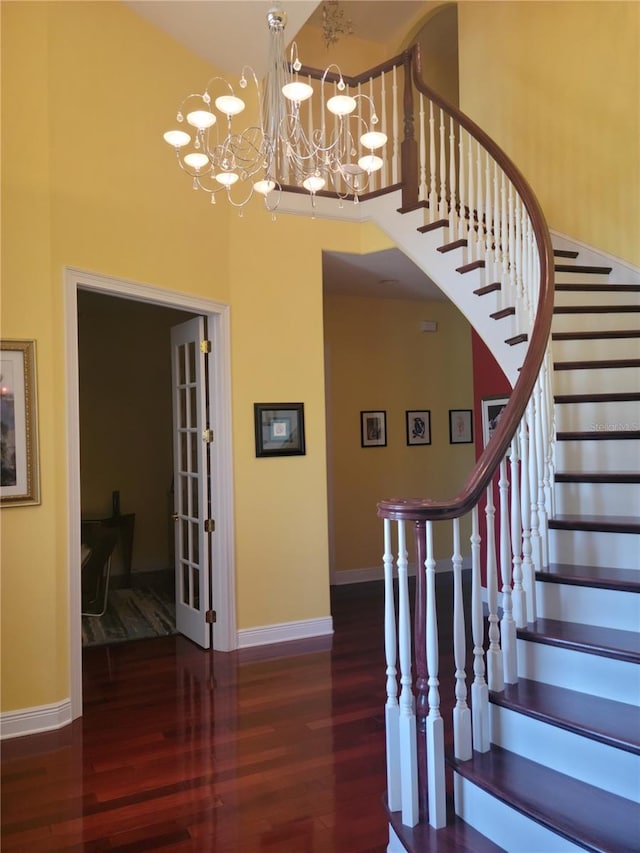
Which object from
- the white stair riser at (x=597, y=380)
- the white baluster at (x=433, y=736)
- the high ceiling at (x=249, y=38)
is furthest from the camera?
the high ceiling at (x=249, y=38)

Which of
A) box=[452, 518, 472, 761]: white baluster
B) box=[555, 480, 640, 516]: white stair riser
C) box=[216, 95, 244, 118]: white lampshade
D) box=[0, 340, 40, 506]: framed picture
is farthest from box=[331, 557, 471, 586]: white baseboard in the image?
box=[216, 95, 244, 118]: white lampshade

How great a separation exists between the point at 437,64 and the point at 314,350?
4540 millimetres

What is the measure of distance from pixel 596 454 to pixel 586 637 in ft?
3.96

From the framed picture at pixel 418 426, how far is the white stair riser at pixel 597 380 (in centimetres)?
343

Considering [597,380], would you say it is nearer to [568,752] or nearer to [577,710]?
[577,710]

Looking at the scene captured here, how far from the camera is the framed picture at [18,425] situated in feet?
10.9

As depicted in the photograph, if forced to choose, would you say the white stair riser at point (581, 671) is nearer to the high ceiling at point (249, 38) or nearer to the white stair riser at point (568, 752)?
the white stair riser at point (568, 752)

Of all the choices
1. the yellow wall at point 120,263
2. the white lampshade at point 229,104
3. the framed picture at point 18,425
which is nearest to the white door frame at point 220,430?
the yellow wall at point 120,263

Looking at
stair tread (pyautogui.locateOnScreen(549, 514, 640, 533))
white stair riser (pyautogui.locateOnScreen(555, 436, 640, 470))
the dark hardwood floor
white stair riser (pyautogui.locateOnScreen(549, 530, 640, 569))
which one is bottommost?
the dark hardwood floor

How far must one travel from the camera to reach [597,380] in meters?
3.78

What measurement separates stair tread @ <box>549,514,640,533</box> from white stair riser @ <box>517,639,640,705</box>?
627 mm

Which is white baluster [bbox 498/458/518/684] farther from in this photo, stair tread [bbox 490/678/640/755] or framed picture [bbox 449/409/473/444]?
framed picture [bbox 449/409/473/444]

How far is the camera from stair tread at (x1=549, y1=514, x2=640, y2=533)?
107 inches

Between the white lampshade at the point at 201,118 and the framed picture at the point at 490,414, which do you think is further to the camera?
the framed picture at the point at 490,414
